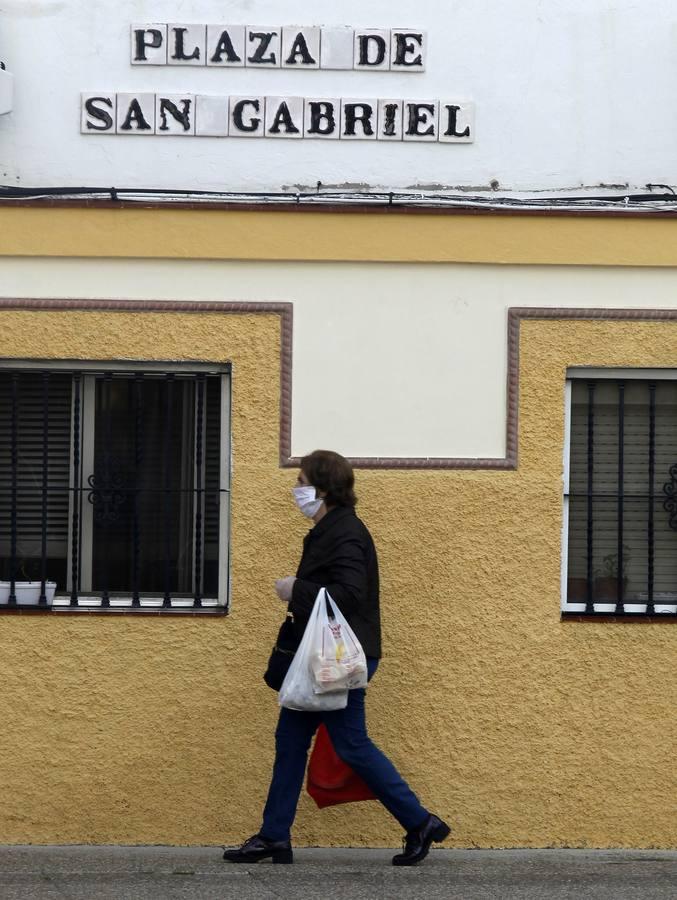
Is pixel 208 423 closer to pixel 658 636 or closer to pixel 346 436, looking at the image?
pixel 346 436

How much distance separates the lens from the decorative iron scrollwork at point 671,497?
660cm

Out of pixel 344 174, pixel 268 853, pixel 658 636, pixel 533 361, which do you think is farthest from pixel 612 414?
pixel 268 853

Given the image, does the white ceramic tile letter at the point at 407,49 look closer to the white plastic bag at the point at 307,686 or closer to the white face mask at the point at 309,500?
the white face mask at the point at 309,500

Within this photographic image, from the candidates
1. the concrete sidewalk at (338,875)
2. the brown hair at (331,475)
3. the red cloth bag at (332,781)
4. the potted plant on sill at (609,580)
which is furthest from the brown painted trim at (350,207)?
the concrete sidewalk at (338,875)

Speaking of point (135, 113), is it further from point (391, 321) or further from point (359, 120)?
point (391, 321)

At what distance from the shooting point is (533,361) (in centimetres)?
645

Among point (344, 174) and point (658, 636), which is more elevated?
point (344, 174)

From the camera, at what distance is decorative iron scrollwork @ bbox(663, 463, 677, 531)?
660 cm

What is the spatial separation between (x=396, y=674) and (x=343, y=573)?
2.82ft

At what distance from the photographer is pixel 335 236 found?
6410 millimetres

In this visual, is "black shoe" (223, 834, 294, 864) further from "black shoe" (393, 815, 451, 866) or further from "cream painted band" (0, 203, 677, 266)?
"cream painted band" (0, 203, 677, 266)

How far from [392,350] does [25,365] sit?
162cm

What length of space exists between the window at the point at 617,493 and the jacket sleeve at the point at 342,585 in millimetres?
1199

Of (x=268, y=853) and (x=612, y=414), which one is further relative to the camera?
(x=612, y=414)
